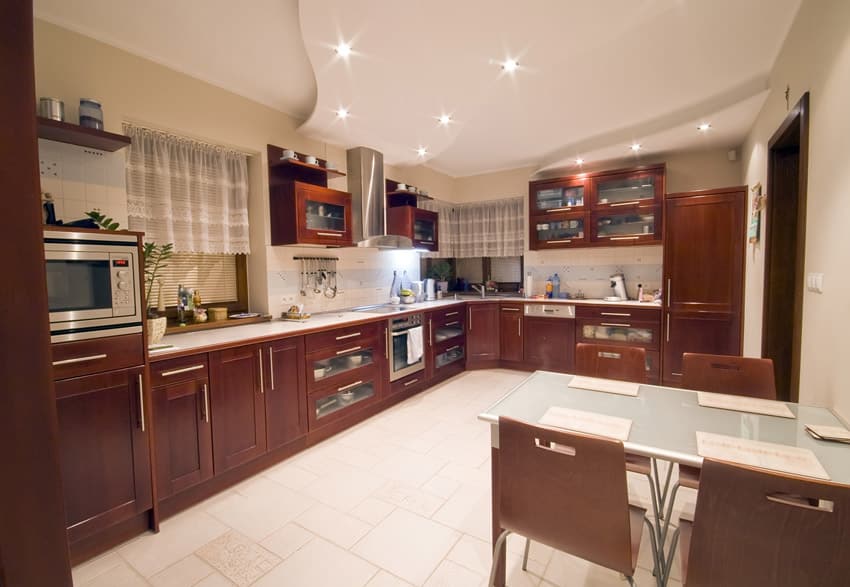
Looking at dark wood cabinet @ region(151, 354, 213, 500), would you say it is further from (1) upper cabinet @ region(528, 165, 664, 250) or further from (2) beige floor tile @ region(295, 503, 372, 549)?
(1) upper cabinet @ region(528, 165, 664, 250)

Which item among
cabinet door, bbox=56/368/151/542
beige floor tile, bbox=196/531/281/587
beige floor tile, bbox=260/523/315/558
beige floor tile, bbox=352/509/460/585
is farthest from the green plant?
beige floor tile, bbox=352/509/460/585

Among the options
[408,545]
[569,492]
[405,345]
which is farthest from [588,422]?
[405,345]

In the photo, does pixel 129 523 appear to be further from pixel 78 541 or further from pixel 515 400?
pixel 515 400

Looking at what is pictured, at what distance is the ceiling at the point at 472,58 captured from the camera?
197 cm

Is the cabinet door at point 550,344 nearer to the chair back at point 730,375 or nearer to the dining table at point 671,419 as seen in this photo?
the chair back at point 730,375

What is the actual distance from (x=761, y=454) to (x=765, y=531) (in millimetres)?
324

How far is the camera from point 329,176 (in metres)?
3.64

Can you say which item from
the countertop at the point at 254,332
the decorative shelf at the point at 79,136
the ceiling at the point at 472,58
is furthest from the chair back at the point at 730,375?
the decorative shelf at the point at 79,136

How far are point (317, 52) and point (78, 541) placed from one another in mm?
2749

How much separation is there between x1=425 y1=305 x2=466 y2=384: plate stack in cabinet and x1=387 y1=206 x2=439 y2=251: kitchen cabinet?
35.5 inches

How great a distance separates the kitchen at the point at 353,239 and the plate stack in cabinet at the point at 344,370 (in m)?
0.02

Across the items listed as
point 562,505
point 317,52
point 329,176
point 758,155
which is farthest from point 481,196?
point 562,505

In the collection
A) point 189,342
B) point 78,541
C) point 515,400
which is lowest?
point 78,541

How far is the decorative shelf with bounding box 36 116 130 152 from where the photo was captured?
1.91 meters
